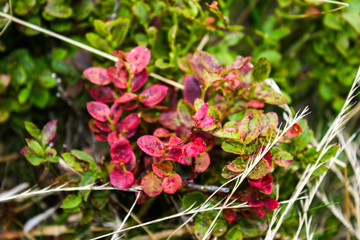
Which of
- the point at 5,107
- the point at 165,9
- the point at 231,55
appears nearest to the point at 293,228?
the point at 231,55

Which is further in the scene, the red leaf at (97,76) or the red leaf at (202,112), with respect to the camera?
the red leaf at (97,76)

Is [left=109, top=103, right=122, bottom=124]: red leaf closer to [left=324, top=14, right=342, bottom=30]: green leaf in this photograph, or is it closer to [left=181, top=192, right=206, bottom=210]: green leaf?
[left=181, top=192, right=206, bottom=210]: green leaf

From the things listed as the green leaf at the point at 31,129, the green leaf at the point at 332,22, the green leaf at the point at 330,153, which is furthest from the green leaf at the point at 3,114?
the green leaf at the point at 332,22

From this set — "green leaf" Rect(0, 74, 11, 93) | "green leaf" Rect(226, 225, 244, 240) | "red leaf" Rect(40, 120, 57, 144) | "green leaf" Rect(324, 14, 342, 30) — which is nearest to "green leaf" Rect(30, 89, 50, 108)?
"green leaf" Rect(0, 74, 11, 93)

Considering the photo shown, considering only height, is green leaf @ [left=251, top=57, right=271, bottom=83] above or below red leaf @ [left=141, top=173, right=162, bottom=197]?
above

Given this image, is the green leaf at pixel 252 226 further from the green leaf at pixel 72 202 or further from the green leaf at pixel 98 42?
the green leaf at pixel 98 42

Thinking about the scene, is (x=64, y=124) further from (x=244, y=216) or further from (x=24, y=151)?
(x=244, y=216)
